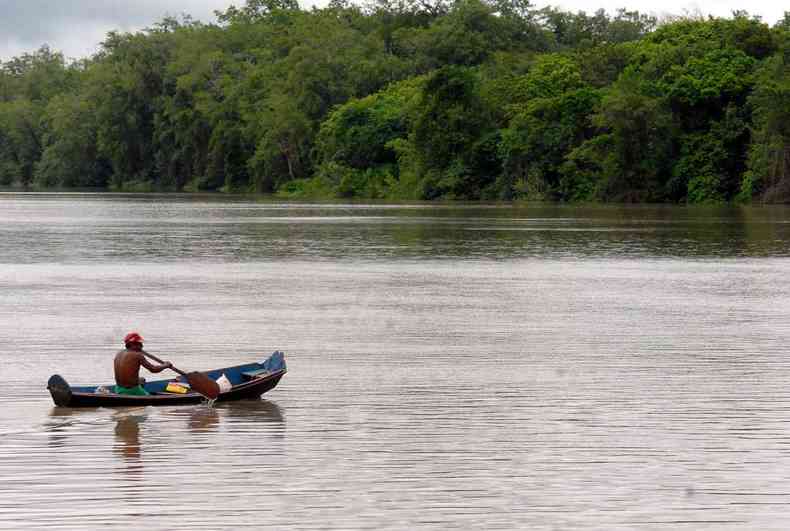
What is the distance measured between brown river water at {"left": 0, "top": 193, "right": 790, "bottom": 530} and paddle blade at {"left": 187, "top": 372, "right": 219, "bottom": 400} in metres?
0.23

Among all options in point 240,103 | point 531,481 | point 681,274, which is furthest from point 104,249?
point 240,103

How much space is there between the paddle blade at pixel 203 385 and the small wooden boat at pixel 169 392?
0.23 m

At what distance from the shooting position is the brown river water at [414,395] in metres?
11.9

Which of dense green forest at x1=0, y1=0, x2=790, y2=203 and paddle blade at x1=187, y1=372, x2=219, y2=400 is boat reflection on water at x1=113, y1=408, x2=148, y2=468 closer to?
paddle blade at x1=187, y1=372, x2=219, y2=400

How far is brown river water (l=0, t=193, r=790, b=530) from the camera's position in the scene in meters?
11.9

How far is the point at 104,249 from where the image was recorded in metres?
47.9

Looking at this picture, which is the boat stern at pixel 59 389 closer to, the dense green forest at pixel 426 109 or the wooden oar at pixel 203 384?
the wooden oar at pixel 203 384

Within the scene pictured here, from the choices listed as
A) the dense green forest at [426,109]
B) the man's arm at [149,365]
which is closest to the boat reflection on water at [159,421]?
the man's arm at [149,365]

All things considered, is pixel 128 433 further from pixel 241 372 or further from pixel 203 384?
pixel 241 372

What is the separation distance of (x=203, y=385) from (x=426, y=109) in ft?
304

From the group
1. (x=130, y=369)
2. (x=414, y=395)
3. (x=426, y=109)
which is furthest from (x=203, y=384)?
(x=426, y=109)

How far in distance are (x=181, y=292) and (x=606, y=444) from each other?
19296 mm

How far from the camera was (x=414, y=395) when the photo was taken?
1767 centimetres

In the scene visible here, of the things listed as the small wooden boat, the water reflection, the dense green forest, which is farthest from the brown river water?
the dense green forest
